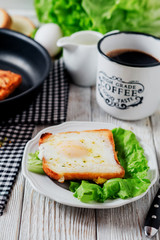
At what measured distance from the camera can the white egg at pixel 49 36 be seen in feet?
6.00

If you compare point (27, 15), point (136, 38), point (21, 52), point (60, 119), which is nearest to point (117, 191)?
point (60, 119)

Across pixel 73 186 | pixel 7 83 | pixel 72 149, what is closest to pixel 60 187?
pixel 73 186

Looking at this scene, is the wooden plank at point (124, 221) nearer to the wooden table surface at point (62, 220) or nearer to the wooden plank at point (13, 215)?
the wooden table surface at point (62, 220)

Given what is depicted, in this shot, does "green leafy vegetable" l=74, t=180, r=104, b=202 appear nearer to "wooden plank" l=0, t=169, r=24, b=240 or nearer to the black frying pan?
"wooden plank" l=0, t=169, r=24, b=240

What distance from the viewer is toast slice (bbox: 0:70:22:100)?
1.40 m

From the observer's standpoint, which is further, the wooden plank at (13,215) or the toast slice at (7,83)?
the toast slice at (7,83)

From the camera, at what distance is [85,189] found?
99cm

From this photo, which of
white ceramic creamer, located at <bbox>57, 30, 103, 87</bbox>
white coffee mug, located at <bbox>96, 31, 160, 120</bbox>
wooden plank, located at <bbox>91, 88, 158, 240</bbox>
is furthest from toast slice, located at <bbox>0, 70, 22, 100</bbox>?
wooden plank, located at <bbox>91, 88, 158, 240</bbox>

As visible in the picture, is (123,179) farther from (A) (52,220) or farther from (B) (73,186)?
(A) (52,220)

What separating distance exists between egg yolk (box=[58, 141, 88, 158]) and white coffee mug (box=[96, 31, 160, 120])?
36cm

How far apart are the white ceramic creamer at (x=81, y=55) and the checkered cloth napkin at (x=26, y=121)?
8 cm

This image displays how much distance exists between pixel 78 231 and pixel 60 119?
1.93 ft

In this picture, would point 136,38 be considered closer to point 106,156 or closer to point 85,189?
point 106,156

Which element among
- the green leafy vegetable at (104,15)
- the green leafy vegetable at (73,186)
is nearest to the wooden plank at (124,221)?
the green leafy vegetable at (73,186)
